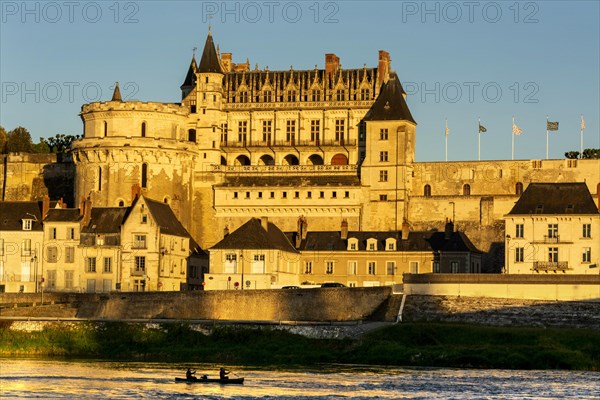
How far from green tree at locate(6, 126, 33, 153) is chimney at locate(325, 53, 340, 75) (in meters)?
30.7

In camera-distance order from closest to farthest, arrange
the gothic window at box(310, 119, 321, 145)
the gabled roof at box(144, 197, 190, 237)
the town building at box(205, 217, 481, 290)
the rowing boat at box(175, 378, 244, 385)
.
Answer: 1. the rowing boat at box(175, 378, 244, 385)
2. the town building at box(205, 217, 481, 290)
3. the gabled roof at box(144, 197, 190, 237)
4. the gothic window at box(310, 119, 321, 145)

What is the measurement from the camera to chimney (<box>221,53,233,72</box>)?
5157 inches

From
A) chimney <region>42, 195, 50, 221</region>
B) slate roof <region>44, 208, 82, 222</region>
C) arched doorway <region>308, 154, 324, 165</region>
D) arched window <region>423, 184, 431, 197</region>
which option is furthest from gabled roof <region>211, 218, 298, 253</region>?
arched doorway <region>308, 154, 324, 165</region>

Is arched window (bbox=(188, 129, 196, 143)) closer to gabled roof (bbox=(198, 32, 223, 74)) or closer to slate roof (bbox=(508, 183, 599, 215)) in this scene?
gabled roof (bbox=(198, 32, 223, 74))

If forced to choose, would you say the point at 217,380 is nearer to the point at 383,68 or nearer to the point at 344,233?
the point at 344,233

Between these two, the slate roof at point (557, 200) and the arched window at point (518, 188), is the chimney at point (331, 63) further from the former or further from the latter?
the slate roof at point (557, 200)

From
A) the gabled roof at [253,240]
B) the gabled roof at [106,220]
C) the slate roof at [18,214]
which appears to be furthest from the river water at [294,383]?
the slate roof at [18,214]

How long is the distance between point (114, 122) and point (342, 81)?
60.3 ft

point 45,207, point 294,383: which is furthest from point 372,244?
point 294,383

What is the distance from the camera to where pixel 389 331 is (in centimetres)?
7594

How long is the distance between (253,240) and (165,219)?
7.07 metres

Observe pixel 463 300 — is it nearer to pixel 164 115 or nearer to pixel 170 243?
pixel 170 243

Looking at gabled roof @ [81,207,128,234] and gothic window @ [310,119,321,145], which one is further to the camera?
gothic window @ [310,119,321,145]

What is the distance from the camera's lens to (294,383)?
61.4 meters
